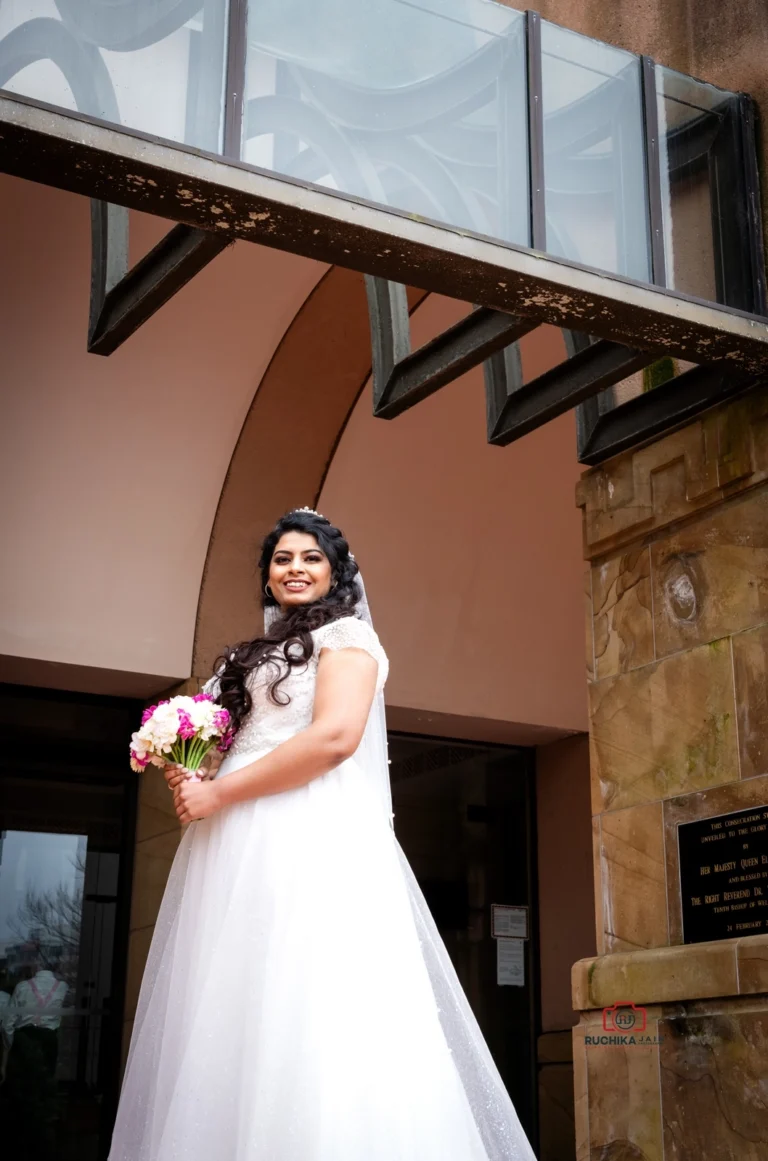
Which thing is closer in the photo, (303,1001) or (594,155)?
(303,1001)

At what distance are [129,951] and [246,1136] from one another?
387cm

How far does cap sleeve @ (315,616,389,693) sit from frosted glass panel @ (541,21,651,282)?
4.41 feet

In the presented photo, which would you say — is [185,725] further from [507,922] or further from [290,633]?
[507,922]

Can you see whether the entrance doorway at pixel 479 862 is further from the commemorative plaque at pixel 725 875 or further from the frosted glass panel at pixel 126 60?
the frosted glass panel at pixel 126 60

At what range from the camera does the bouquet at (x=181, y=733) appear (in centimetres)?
377

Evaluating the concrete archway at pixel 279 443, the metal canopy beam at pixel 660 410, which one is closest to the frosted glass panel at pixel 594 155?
the metal canopy beam at pixel 660 410

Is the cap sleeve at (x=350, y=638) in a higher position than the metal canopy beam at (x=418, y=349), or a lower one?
lower

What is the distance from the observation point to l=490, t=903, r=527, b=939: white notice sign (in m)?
8.48

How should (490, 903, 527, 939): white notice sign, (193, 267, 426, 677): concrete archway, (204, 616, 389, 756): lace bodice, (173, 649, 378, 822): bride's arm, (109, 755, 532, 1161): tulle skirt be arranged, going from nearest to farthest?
(109, 755, 532, 1161): tulle skirt → (173, 649, 378, 822): bride's arm → (204, 616, 389, 756): lace bodice → (193, 267, 426, 677): concrete archway → (490, 903, 527, 939): white notice sign

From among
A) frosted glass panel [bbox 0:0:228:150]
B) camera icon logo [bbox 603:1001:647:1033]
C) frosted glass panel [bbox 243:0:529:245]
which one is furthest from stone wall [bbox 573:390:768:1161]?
frosted glass panel [bbox 0:0:228:150]

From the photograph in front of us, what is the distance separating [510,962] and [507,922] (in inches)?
9.4

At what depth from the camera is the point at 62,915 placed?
23.8 feet

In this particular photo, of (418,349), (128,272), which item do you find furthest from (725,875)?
(128,272)

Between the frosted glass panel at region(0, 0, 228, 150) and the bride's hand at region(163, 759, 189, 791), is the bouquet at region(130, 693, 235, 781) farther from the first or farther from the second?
the frosted glass panel at region(0, 0, 228, 150)
